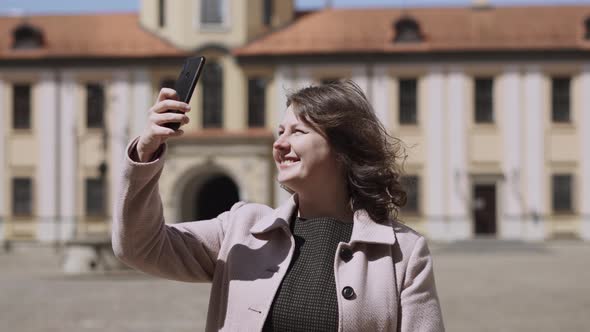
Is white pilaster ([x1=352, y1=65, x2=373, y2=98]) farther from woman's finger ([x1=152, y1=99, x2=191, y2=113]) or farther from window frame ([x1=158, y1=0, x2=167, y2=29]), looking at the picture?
woman's finger ([x1=152, y1=99, x2=191, y2=113])

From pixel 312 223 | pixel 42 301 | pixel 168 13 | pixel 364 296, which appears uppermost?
pixel 168 13

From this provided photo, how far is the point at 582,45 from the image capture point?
3534cm

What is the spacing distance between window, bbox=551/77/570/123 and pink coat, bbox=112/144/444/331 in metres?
34.2

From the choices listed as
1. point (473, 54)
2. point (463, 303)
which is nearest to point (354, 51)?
point (473, 54)

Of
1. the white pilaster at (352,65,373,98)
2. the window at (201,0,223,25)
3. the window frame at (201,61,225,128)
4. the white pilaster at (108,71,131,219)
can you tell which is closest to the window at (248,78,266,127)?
the window frame at (201,61,225,128)

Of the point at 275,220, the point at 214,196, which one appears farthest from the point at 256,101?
the point at 275,220

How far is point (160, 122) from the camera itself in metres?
2.72

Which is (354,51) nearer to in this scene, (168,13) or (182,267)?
(168,13)

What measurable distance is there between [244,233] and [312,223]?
0.73ft

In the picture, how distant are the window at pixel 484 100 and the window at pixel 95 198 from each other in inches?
576

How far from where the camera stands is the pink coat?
279 centimetres

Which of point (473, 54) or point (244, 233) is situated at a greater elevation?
point (473, 54)

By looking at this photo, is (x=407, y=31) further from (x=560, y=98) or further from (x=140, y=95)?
(x=140, y=95)

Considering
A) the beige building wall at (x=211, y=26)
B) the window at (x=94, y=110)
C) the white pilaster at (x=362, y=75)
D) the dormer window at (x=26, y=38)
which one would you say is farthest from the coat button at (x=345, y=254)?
the dormer window at (x=26, y=38)
